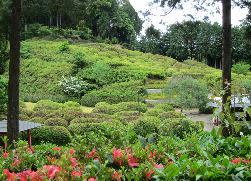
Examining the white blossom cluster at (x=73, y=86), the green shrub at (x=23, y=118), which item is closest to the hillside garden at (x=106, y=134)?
the white blossom cluster at (x=73, y=86)

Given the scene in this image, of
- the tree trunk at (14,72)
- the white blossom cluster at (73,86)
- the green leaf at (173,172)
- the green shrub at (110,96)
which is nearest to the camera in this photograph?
the green leaf at (173,172)

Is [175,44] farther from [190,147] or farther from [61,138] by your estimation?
[190,147]

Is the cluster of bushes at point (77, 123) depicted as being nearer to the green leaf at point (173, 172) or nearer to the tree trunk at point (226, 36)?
the tree trunk at point (226, 36)

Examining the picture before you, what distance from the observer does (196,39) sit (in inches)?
1251

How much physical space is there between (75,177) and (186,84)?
10386 millimetres

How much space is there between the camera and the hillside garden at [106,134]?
4.68 feet

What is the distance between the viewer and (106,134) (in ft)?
12.7

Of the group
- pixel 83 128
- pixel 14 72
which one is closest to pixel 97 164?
pixel 14 72

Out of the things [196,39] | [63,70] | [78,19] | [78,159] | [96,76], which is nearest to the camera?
[78,159]

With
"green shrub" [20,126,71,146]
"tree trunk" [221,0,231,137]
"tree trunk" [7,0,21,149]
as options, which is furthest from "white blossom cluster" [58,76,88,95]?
"tree trunk" [221,0,231,137]

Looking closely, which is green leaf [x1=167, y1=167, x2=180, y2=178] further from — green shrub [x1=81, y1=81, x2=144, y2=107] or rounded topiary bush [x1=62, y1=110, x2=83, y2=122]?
green shrub [x1=81, y1=81, x2=144, y2=107]

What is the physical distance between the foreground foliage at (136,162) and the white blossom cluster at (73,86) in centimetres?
1058

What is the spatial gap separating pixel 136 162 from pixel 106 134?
225cm

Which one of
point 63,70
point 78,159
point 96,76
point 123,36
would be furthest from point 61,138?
point 123,36
